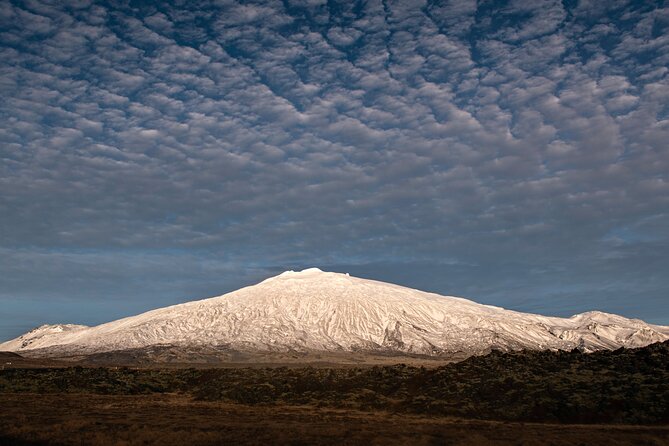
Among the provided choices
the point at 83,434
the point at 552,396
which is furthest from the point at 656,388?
the point at 83,434

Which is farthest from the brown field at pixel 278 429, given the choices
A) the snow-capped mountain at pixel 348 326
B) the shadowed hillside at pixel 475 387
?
the snow-capped mountain at pixel 348 326

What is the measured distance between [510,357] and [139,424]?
30620 millimetres

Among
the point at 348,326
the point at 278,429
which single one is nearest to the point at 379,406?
the point at 278,429

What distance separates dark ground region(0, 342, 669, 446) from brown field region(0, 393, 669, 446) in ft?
0.21

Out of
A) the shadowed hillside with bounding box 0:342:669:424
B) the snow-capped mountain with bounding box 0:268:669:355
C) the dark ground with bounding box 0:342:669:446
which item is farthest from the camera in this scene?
the snow-capped mountain with bounding box 0:268:669:355

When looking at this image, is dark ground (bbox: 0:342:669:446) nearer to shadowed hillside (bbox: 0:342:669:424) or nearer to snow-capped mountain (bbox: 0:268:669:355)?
shadowed hillside (bbox: 0:342:669:424)

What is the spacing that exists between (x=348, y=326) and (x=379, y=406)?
11735 cm

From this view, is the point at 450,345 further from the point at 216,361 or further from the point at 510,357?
the point at 510,357

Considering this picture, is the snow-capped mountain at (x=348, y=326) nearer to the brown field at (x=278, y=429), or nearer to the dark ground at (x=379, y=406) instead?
the dark ground at (x=379, y=406)

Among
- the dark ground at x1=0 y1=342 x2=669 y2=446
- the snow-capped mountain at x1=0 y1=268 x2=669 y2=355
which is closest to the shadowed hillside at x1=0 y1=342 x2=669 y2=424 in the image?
the dark ground at x1=0 y1=342 x2=669 y2=446

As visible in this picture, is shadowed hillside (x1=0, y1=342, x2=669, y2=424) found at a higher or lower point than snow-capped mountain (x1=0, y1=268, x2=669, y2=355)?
lower

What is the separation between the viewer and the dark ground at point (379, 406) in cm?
2572

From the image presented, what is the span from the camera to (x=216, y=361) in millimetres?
117875

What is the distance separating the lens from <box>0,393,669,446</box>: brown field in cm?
2456
